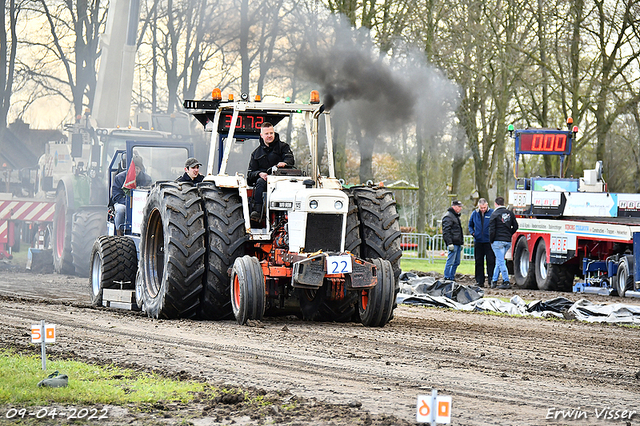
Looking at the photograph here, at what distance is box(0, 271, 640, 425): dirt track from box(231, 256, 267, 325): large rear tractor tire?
0.69 ft

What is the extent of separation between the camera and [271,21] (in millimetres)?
25156

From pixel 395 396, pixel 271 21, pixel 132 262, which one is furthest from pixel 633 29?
pixel 395 396

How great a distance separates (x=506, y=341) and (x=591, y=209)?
1141cm

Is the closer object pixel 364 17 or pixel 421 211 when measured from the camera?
pixel 364 17

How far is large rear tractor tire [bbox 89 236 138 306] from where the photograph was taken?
42.5 feet

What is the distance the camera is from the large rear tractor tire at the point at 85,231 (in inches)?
735

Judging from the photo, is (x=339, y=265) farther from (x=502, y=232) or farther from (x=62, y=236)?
(x=62, y=236)

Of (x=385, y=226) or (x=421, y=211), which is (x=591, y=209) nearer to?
(x=385, y=226)

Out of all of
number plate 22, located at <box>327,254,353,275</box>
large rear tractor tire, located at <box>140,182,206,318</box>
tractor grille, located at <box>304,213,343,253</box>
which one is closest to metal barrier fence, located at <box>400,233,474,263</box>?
large rear tractor tire, located at <box>140,182,206,318</box>

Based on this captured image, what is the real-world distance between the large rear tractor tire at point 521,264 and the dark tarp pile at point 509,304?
16.8ft

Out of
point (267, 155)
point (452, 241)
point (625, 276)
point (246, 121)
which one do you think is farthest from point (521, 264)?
point (267, 155)

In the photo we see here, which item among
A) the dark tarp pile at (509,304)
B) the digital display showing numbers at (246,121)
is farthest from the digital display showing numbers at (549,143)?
the digital display showing numbers at (246,121)

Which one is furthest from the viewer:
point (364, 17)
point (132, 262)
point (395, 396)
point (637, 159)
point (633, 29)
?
point (637, 159)

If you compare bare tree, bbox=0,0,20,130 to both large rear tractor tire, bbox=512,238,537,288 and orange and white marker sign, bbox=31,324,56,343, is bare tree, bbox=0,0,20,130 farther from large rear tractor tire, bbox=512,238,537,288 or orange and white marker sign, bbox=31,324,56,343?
orange and white marker sign, bbox=31,324,56,343
